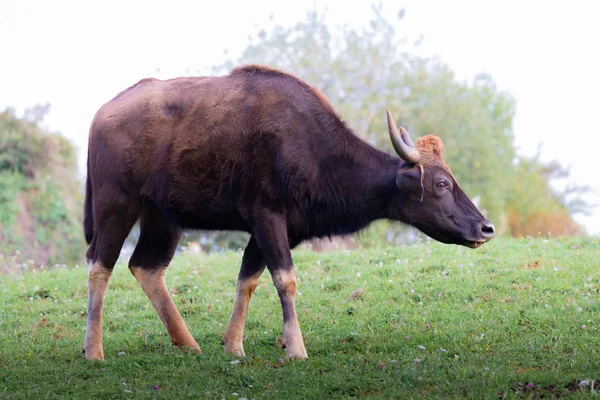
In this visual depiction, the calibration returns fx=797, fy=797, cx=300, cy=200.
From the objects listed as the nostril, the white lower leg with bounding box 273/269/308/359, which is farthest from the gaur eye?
the white lower leg with bounding box 273/269/308/359

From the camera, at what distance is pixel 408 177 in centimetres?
882

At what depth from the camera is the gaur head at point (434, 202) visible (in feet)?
28.7

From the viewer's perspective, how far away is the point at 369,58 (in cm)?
4544

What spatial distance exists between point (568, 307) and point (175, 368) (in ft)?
15.7

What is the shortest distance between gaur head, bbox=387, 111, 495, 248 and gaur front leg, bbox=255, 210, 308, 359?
1419 mm

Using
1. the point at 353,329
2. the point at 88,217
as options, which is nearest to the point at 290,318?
the point at 353,329

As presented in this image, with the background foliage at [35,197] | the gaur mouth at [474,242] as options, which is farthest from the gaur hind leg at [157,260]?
the background foliage at [35,197]

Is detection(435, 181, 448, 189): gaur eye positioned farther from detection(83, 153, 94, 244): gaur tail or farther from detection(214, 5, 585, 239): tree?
detection(214, 5, 585, 239): tree

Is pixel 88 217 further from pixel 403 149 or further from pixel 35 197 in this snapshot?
pixel 35 197

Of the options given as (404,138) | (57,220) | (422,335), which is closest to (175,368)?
(422,335)

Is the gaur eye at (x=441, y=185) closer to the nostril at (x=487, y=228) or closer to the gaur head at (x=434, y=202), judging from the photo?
the gaur head at (x=434, y=202)

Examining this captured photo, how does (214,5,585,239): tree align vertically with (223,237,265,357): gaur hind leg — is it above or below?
above

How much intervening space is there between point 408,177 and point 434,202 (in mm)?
410

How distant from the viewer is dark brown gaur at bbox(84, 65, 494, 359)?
28.5 feet
